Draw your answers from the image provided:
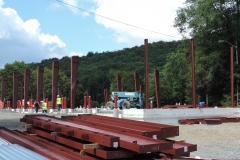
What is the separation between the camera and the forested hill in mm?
111062

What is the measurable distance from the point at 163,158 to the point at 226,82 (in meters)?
39.5

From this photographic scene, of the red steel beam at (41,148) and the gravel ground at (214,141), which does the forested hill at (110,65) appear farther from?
the red steel beam at (41,148)

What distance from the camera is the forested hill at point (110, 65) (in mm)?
111062

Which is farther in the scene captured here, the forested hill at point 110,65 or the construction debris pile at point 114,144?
the forested hill at point 110,65

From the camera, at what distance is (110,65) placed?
143375 millimetres

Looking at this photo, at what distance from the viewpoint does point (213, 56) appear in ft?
133

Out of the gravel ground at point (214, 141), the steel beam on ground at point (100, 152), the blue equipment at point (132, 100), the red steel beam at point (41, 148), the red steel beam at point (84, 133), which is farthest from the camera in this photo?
the blue equipment at point (132, 100)

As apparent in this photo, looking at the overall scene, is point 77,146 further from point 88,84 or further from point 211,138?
point 88,84

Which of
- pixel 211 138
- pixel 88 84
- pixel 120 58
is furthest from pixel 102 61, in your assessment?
pixel 211 138

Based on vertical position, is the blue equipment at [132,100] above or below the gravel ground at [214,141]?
above

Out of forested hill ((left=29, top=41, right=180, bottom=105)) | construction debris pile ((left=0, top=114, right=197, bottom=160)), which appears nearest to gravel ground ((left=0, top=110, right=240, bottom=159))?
construction debris pile ((left=0, top=114, right=197, bottom=160))

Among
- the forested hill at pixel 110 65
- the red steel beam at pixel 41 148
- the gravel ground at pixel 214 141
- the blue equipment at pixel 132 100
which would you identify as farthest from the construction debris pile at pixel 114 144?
the forested hill at pixel 110 65

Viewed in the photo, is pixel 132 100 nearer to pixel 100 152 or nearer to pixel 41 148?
pixel 41 148

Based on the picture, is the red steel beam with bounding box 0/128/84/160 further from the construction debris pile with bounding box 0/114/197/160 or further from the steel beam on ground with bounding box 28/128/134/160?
the steel beam on ground with bounding box 28/128/134/160
